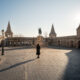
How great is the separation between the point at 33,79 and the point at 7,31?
45722 millimetres

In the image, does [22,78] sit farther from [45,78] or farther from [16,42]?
[16,42]

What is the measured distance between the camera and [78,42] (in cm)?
3362

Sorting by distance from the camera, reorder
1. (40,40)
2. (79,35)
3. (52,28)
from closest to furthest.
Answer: (79,35) < (40,40) < (52,28)

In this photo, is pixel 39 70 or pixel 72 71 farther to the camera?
pixel 39 70

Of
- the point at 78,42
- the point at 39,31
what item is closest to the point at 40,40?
the point at 39,31

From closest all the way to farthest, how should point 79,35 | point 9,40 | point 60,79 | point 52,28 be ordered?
point 60,79 < point 79,35 < point 9,40 < point 52,28

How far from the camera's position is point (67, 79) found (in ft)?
17.9

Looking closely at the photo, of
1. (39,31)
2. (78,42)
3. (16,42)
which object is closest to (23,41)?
(16,42)

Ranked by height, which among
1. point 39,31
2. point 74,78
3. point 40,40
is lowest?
point 74,78

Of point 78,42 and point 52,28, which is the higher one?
point 52,28

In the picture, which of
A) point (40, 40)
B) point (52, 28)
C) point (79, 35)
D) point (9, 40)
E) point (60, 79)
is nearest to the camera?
point (60, 79)

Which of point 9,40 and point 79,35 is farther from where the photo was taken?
point 9,40

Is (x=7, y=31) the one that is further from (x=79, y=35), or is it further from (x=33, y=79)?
(x=33, y=79)

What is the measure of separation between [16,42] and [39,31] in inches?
583
